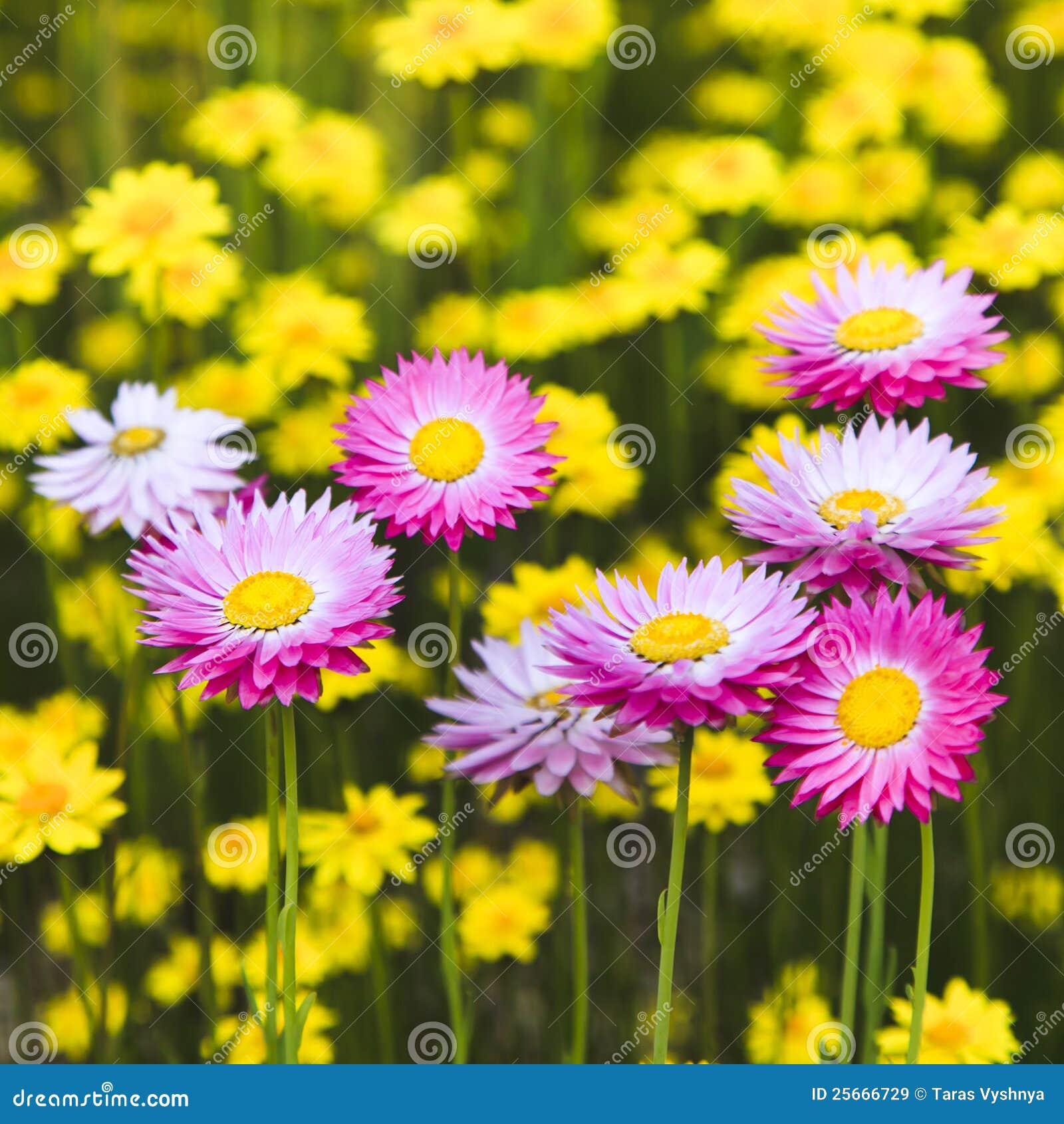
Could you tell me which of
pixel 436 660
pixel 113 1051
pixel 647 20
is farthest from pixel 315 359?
pixel 647 20

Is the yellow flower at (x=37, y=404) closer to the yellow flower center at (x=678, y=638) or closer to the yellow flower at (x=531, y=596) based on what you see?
the yellow flower at (x=531, y=596)

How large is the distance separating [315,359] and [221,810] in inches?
23.0

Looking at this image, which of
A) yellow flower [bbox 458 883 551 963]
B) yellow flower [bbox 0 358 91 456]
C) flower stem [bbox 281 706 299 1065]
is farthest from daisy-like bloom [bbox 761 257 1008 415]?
yellow flower [bbox 0 358 91 456]

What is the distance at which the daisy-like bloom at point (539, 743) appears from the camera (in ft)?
3.00

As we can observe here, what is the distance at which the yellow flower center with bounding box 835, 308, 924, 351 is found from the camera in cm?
102

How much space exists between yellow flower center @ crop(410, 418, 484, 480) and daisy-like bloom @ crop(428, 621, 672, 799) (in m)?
0.14

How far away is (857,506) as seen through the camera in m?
0.90

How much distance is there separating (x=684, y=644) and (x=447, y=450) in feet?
0.93

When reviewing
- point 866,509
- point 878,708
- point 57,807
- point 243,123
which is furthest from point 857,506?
point 243,123

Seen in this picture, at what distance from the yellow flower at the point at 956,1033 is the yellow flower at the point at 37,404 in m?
1.13

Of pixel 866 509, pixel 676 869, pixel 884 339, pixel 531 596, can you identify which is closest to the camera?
pixel 676 869

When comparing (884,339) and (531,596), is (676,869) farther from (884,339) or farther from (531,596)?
(531,596)

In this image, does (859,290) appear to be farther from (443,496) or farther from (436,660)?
(436,660)
